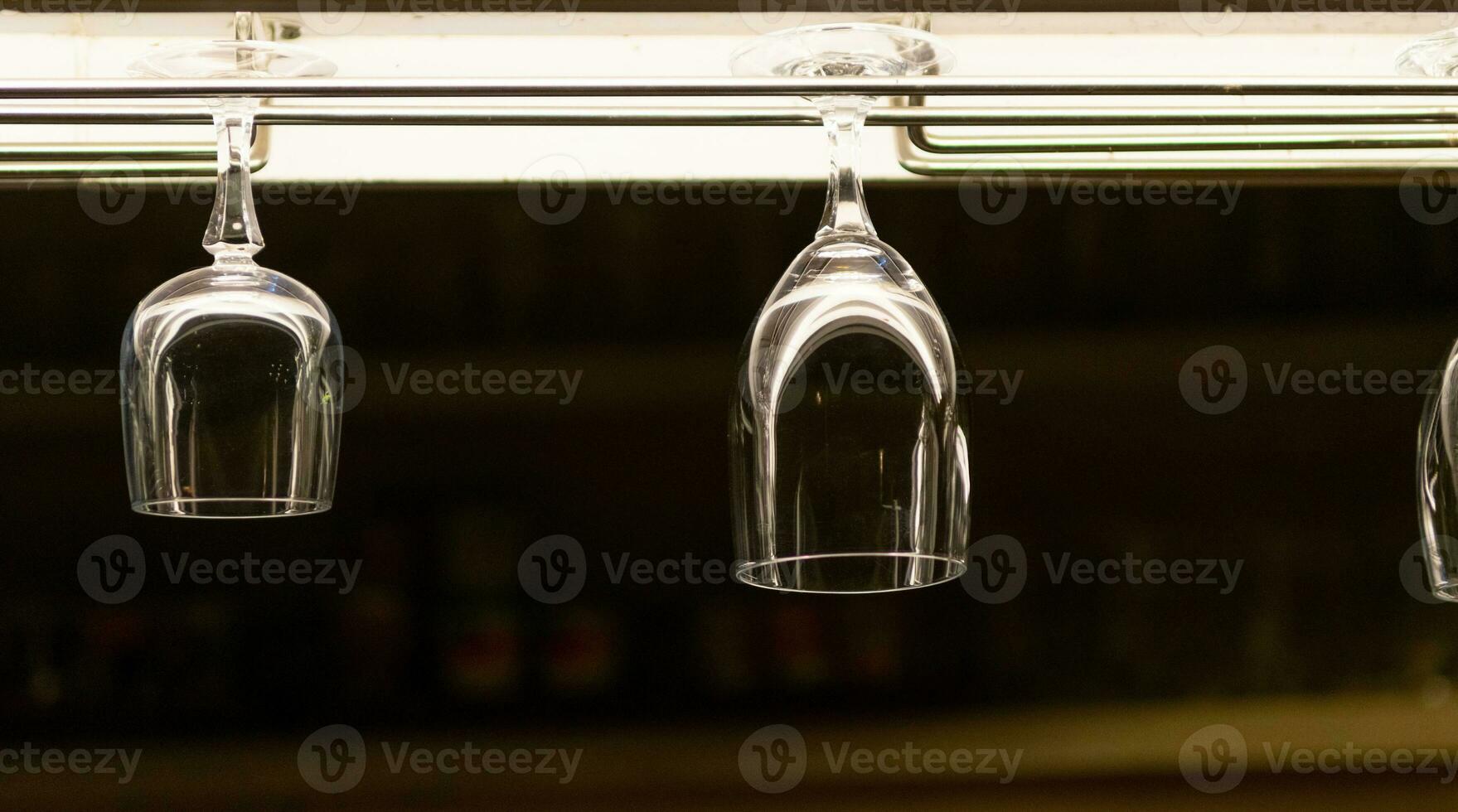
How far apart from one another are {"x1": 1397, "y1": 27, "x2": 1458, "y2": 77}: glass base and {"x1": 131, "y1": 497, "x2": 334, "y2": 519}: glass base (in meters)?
0.53

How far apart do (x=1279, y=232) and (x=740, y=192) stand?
0.59 metres

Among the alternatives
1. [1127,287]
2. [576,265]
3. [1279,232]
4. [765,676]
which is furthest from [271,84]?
[1279,232]

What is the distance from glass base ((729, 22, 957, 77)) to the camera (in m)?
0.59

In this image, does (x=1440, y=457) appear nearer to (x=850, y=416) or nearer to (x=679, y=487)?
(x=850, y=416)

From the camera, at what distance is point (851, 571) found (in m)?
0.64

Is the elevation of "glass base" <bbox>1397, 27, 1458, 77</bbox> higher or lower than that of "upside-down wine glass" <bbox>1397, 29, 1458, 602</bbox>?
higher

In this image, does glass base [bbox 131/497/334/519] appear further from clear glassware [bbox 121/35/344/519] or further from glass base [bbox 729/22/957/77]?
glass base [bbox 729/22/957/77]

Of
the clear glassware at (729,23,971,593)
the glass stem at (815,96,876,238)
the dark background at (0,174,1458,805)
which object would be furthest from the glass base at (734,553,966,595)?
the dark background at (0,174,1458,805)

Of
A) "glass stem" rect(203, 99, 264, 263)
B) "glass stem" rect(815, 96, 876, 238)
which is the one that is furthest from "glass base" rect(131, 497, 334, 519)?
"glass stem" rect(815, 96, 876, 238)

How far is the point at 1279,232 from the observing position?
5.13ft

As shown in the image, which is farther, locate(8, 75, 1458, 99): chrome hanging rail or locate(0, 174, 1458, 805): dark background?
locate(0, 174, 1458, 805): dark background

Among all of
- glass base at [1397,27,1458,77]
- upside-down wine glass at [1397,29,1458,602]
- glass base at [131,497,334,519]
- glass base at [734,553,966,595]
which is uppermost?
glass base at [1397,27,1458,77]

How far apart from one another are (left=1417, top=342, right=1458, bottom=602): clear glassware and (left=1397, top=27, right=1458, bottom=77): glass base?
13 centimetres

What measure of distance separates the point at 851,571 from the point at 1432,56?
0.35m
